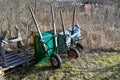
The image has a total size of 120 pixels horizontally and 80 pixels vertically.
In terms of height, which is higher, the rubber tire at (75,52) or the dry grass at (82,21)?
the dry grass at (82,21)

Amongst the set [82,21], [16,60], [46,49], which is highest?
[82,21]

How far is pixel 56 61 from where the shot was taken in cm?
479

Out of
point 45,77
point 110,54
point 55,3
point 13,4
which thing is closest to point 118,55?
point 110,54

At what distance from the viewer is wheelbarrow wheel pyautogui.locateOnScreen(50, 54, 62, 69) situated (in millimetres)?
4709

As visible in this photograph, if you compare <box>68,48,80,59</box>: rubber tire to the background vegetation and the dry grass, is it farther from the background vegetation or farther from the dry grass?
the dry grass

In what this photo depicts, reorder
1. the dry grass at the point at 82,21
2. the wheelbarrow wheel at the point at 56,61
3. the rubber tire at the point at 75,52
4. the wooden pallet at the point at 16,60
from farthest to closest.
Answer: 1. the dry grass at the point at 82,21
2. the rubber tire at the point at 75,52
3. the wooden pallet at the point at 16,60
4. the wheelbarrow wheel at the point at 56,61

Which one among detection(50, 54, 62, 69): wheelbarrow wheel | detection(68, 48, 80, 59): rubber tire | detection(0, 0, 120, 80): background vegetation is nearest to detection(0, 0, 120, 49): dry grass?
detection(0, 0, 120, 80): background vegetation

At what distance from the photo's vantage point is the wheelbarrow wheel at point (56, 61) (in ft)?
15.4

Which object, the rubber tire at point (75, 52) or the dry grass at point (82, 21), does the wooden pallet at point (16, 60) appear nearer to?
the rubber tire at point (75, 52)

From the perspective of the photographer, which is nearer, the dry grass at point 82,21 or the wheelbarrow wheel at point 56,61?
the wheelbarrow wheel at point 56,61

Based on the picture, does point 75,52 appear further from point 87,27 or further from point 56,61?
point 87,27

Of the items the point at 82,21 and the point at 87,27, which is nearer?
the point at 87,27

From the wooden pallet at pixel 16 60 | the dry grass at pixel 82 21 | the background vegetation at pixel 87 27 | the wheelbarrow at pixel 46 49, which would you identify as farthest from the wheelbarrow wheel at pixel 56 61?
the dry grass at pixel 82 21

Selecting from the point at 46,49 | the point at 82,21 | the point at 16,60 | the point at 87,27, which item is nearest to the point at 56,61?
the point at 46,49
